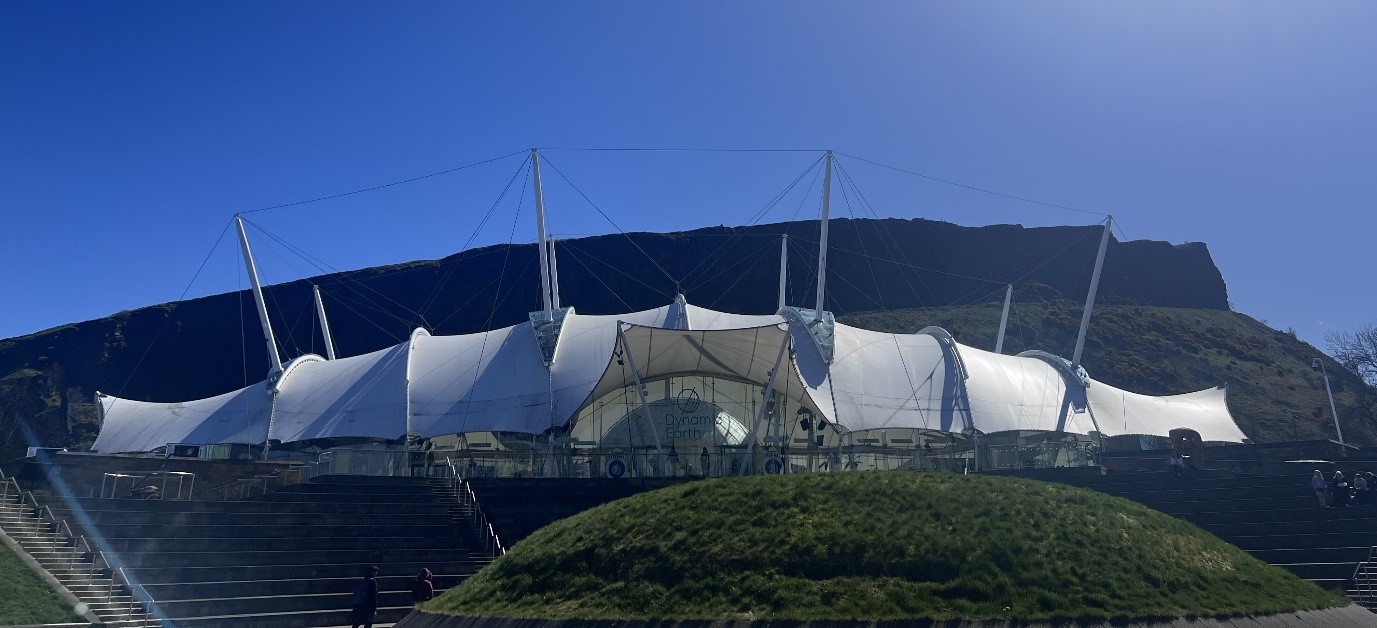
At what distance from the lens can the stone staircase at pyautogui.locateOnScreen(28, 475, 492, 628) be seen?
18.2 m

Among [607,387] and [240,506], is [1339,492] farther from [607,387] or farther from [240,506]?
[240,506]

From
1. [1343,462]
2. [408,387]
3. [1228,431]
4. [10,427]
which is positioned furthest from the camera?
[10,427]

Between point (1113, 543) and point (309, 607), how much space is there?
13.8 metres

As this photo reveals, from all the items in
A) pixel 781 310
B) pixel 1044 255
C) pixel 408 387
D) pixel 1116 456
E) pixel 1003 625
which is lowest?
pixel 1003 625

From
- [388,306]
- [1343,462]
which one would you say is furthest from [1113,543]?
[388,306]

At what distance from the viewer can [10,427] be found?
3627 inches

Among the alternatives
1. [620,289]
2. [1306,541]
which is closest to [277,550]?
[1306,541]

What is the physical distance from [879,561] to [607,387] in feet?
94.3

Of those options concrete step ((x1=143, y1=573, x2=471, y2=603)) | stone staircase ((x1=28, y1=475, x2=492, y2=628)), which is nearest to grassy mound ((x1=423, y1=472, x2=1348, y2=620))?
stone staircase ((x1=28, y1=475, x2=492, y2=628))

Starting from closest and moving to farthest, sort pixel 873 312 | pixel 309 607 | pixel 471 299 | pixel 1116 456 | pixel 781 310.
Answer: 1. pixel 309 607
2. pixel 1116 456
3. pixel 781 310
4. pixel 873 312
5. pixel 471 299

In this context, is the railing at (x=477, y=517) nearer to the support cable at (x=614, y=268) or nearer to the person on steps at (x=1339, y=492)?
the person on steps at (x=1339, y=492)

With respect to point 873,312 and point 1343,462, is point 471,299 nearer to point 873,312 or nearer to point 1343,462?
point 873,312

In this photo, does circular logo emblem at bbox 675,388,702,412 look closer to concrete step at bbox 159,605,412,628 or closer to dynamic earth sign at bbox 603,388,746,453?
dynamic earth sign at bbox 603,388,746,453

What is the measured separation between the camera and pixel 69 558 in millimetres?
18906
